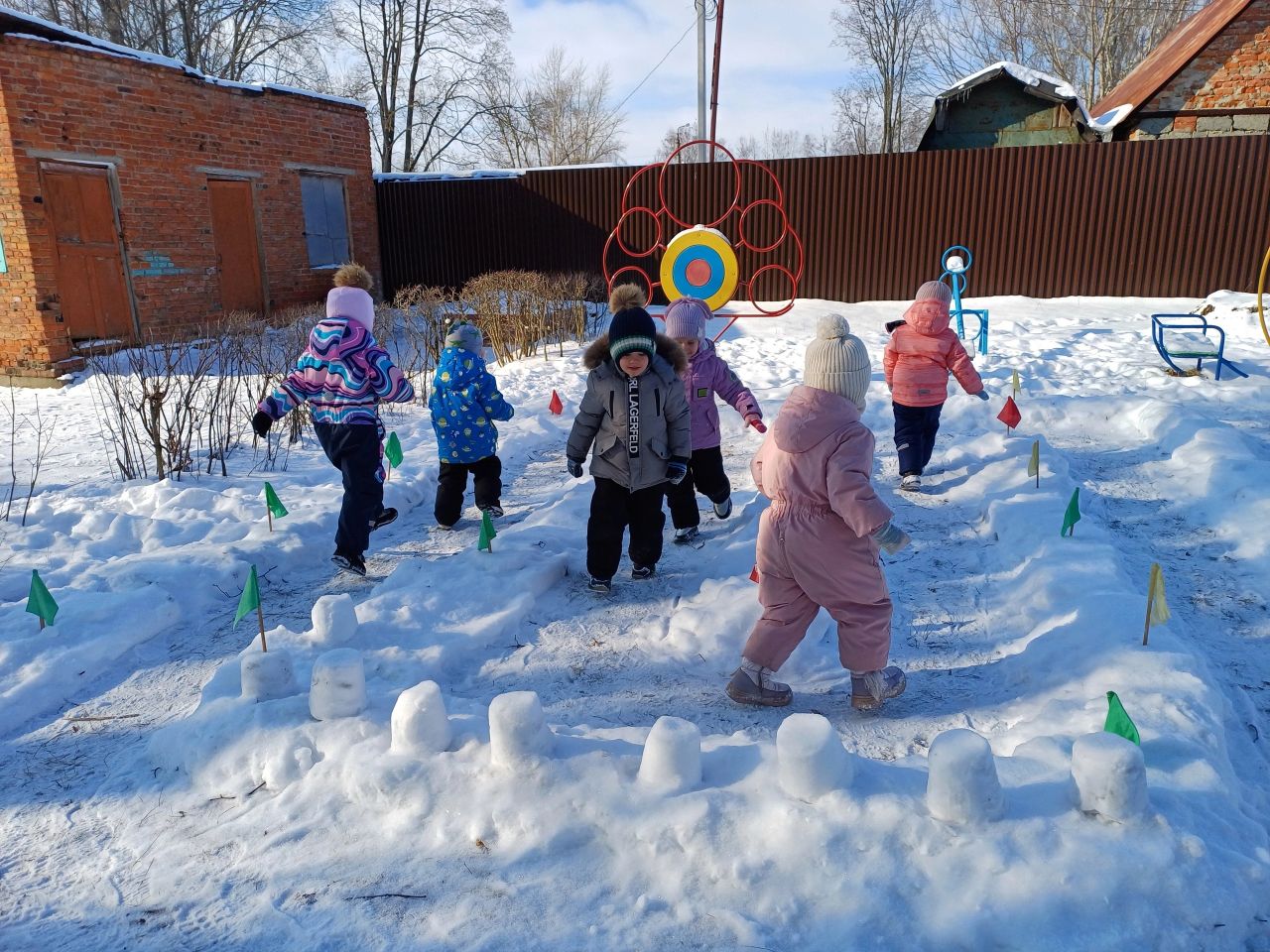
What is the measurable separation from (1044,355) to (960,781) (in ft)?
26.9

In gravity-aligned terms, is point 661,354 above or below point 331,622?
above

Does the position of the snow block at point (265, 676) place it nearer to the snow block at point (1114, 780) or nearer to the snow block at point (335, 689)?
the snow block at point (335, 689)

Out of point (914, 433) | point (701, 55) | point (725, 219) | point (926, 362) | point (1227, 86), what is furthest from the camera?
point (701, 55)

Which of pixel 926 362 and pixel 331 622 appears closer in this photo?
pixel 331 622

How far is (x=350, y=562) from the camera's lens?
4191 mm

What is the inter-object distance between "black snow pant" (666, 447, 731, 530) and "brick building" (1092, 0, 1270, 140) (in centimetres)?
1392

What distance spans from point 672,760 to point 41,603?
103 inches

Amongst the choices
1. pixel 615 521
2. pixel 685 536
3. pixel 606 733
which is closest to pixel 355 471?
pixel 615 521

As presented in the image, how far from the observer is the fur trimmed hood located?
395 centimetres

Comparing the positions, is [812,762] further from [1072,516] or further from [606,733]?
[1072,516]

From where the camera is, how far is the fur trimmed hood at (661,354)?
3.95 meters

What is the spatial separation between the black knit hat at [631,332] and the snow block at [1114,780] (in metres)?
2.37

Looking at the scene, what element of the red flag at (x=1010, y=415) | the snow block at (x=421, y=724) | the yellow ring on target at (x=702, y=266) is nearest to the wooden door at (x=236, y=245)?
the yellow ring on target at (x=702, y=266)

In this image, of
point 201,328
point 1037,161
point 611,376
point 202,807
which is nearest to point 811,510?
point 611,376
